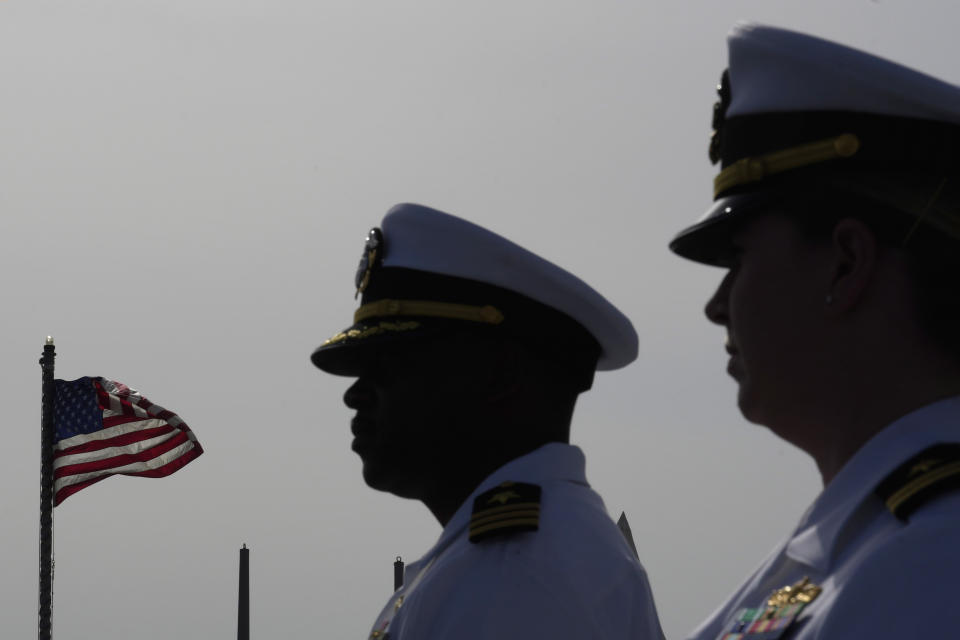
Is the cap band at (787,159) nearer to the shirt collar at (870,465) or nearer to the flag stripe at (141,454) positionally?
the shirt collar at (870,465)

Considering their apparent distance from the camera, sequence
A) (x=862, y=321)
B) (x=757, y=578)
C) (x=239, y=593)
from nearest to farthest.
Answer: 1. (x=862, y=321)
2. (x=757, y=578)
3. (x=239, y=593)

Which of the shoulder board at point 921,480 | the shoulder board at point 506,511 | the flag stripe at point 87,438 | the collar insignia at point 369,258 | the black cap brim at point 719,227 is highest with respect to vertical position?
the flag stripe at point 87,438

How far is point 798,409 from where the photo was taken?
3.17m

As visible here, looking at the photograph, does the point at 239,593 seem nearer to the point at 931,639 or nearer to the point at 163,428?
the point at 163,428

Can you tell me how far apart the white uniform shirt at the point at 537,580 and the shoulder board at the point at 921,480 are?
6.60 ft

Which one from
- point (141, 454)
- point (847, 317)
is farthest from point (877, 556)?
point (141, 454)

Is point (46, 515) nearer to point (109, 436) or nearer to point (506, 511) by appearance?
point (109, 436)

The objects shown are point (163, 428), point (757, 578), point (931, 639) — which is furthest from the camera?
point (163, 428)

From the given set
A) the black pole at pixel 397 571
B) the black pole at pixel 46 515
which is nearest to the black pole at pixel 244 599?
the black pole at pixel 397 571

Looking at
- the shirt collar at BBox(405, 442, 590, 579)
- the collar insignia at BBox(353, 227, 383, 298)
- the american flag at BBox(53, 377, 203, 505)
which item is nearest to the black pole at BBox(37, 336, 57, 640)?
the american flag at BBox(53, 377, 203, 505)

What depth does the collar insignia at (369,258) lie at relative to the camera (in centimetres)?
629

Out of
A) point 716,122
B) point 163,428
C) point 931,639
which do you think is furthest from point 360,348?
point 163,428

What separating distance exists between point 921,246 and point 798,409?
401 mm

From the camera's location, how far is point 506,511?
516 cm
